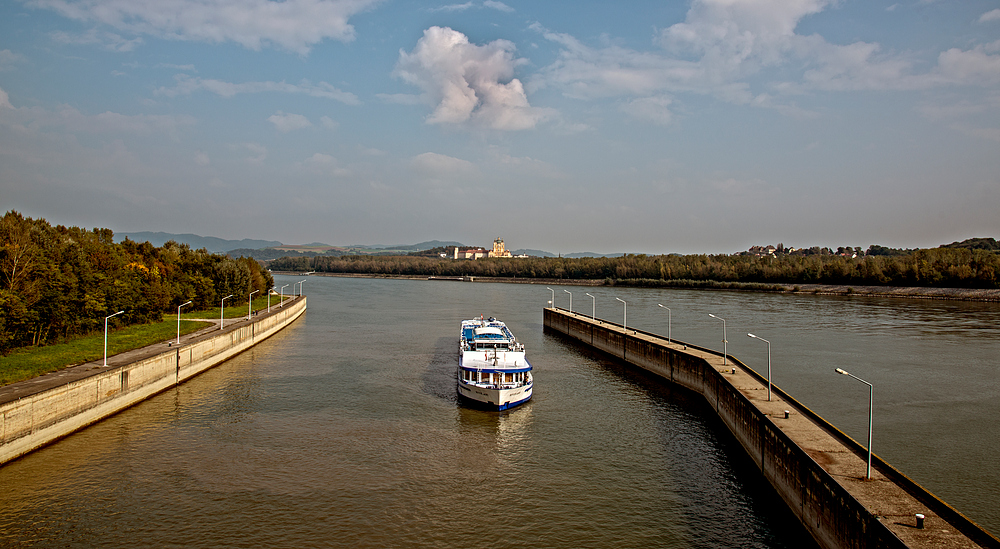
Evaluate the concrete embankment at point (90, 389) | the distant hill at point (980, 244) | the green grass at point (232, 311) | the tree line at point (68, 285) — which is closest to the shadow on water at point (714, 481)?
the concrete embankment at point (90, 389)

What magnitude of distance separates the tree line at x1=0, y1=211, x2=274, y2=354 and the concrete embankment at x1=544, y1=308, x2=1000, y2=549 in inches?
1497

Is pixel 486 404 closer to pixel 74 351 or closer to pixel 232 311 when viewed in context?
pixel 74 351

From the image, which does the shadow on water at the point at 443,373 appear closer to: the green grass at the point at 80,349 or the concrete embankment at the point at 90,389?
the concrete embankment at the point at 90,389

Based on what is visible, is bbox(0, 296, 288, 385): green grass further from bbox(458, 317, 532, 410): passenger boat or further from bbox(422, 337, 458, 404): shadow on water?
bbox(458, 317, 532, 410): passenger boat

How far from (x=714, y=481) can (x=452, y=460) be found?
10227mm

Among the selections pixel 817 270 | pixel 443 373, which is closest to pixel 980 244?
pixel 817 270

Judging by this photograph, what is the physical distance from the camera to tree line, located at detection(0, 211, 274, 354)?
34875 millimetres

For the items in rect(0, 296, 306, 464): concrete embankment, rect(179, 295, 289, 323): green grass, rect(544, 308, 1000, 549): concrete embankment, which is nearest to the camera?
rect(544, 308, 1000, 549): concrete embankment

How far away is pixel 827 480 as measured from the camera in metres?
15.4

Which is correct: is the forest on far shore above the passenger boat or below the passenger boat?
→ above

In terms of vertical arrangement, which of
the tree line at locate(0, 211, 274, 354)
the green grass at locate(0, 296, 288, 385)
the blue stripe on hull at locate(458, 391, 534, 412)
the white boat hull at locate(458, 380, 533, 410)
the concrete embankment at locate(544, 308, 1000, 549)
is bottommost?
the blue stripe on hull at locate(458, 391, 534, 412)

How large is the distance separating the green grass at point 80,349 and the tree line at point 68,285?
3.82 ft

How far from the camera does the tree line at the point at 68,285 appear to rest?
3488 centimetres

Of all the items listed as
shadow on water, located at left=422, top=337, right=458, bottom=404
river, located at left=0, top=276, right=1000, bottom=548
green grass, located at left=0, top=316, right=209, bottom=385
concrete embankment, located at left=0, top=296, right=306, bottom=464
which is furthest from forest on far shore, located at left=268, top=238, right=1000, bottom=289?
concrete embankment, located at left=0, top=296, right=306, bottom=464
